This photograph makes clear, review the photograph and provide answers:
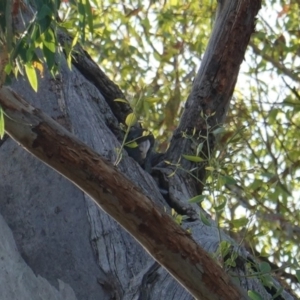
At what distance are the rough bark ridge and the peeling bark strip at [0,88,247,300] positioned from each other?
1.13ft

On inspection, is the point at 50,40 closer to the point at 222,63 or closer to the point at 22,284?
the point at 22,284

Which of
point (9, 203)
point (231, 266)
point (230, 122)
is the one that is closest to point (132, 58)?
point (230, 122)

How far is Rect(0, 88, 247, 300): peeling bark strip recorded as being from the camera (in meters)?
1.90

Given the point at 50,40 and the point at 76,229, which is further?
the point at 76,229

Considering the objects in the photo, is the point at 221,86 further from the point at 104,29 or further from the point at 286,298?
the point at 104,29

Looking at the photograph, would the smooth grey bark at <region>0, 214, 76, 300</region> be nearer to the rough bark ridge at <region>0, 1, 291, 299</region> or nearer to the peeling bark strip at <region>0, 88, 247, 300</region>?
the rough bark ridge at <region>0, 1, 291, 299</region>

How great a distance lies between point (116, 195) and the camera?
1904 mm

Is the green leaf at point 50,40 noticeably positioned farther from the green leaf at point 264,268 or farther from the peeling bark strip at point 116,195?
the green leaf at point 264,268

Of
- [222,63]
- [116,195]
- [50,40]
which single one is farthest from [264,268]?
[222,63]

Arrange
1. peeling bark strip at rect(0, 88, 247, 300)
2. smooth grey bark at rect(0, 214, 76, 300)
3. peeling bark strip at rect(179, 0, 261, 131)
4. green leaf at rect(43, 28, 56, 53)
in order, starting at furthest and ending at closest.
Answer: peeling bark strip at rect(179, 0, 261, 131) < smooth grey bark at rect(0, 214, 76, 300) < green leaf at rect(43, 28, 56, 53) < peeling bark strip at rect(0, 88, 247, 300)

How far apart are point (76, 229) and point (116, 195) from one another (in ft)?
1.78

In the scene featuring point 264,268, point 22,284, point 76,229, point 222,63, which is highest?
point 222,63

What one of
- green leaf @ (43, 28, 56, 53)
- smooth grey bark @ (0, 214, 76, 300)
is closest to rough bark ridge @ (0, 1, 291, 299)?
smooth grey bark @ (0, 214, 76, 300)

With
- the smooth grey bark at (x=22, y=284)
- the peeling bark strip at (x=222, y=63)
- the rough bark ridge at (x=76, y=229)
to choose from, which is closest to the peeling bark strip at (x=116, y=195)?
the rough bark ridge at (x=76, y=229)
